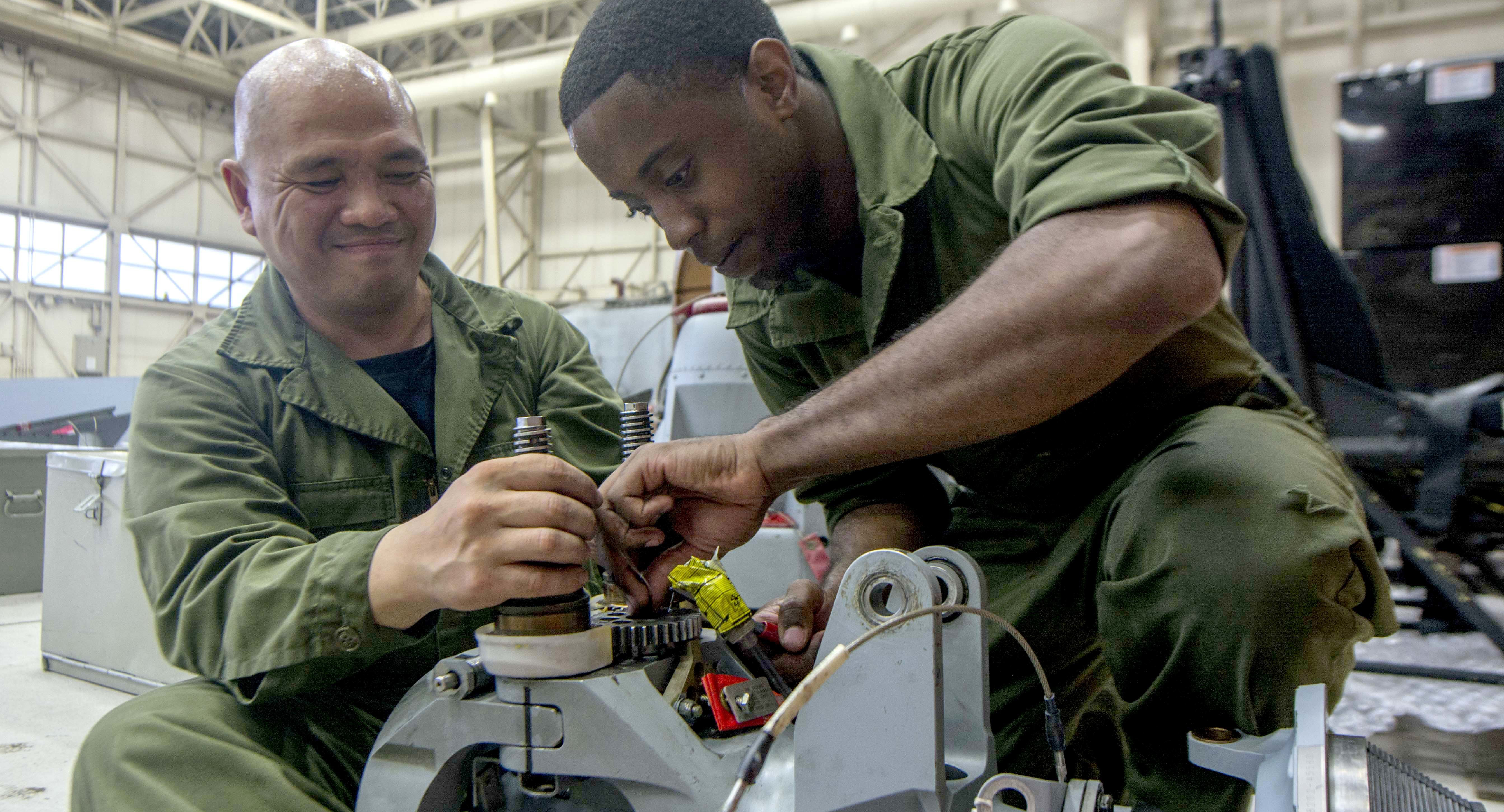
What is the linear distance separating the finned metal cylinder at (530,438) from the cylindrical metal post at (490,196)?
9.09 metres

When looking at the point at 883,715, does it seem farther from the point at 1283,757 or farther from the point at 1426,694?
the point at 1426,694

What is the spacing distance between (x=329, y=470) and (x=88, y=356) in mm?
10520

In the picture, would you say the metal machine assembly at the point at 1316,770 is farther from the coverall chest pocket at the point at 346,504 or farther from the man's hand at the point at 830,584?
the coverall chest pocket at the point at 346,504

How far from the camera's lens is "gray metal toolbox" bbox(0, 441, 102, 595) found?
3.34 meters

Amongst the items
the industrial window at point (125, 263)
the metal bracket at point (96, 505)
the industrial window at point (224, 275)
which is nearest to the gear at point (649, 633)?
the metal bracket at point (96, 505)

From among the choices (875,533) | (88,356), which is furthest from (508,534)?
(88,356)

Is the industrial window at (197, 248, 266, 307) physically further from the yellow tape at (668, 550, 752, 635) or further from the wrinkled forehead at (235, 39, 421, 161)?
the yellow tape at (668, 550, 752, 635)

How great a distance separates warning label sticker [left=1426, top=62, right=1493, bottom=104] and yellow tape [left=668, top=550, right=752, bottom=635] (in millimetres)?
2937

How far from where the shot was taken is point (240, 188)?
1.30m

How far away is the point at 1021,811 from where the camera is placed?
2.38 feet

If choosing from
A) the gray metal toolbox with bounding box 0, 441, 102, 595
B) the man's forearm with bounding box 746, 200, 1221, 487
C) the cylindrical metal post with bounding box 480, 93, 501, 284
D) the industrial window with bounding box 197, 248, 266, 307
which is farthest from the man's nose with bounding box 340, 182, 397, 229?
the industrial window with bounding box 197, 248, 266, 307

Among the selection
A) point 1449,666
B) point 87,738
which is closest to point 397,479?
point 87,738

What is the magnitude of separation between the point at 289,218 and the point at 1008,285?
92 cm

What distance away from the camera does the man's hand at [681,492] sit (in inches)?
36.7
